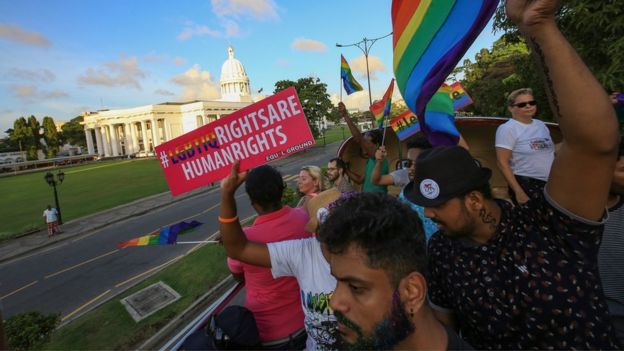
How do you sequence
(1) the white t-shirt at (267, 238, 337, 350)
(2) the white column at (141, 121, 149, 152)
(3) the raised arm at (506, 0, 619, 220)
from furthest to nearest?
(2) the white column at (141, 121, 149, 152) → (1) the white t-shirt at (267, 238, 337, 350) → (3) the raised arm at (506, 0, 619, 220)

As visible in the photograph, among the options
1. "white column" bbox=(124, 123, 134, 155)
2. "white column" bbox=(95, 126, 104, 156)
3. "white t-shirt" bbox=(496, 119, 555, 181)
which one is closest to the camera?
"white t-shirt" bbox=(496, 119, 555, 181)

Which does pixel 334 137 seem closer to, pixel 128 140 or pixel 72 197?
pixel 128 140

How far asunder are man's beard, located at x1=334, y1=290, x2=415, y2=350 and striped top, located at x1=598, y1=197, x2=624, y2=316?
1645 mm

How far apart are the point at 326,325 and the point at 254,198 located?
91 centimetres

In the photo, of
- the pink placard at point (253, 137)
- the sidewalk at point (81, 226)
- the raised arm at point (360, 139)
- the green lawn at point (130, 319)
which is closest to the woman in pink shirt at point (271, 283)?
the pink placard at point (253, 137)

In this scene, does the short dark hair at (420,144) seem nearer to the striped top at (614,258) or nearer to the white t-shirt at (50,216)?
the striped top at (614,258)

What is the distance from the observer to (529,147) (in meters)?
3.19

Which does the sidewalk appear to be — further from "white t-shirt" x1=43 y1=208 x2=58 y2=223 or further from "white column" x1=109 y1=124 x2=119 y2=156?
"white column" x1=109 y1=124 x2=119 y2=156

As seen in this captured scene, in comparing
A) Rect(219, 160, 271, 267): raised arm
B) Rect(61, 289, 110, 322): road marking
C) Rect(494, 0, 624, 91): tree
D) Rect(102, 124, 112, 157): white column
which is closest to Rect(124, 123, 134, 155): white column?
Rect(102, 124, 112, 157): white column

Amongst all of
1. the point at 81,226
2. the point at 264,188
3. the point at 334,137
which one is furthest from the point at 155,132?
the point at 264,188

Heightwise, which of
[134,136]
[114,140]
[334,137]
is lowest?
[334,137]

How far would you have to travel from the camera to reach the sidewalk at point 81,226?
16.8m

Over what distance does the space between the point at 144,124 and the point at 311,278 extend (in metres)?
97.5

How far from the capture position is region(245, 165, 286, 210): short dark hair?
2326 millimetres
